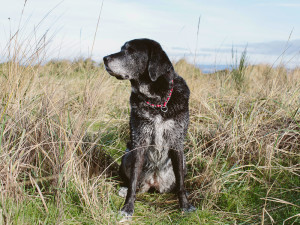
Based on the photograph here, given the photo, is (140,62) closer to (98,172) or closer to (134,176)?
(134,176)

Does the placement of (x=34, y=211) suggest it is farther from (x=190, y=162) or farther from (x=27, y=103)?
(x=190, y=162)

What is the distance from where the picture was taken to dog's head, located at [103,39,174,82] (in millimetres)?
2699

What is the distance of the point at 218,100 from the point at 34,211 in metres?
3.26

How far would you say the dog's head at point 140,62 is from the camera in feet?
8.86

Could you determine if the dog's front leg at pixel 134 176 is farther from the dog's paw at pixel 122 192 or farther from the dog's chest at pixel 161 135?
the dog's paw at pixel 122 192

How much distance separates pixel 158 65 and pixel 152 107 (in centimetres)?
38

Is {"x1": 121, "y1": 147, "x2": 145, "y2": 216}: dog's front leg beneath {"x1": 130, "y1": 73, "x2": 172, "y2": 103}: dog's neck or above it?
beneath

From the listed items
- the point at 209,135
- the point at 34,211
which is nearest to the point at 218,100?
the point at 209,135

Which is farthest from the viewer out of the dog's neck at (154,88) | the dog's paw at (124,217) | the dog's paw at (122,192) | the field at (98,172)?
the dog's paw at (122,192)

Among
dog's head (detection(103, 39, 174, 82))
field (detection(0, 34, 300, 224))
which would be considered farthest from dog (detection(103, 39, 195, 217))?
field (detection(0, 34, 300, 224))

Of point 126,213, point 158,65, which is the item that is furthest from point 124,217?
point 158,65

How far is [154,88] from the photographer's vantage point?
2.79 meters

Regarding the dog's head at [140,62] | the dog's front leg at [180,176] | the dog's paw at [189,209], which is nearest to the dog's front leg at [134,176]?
the dog's front leg at [180,176]

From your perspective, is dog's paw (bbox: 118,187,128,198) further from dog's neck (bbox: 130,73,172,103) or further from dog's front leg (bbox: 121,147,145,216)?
dog's neck (bbox: 130,73,172,103)
